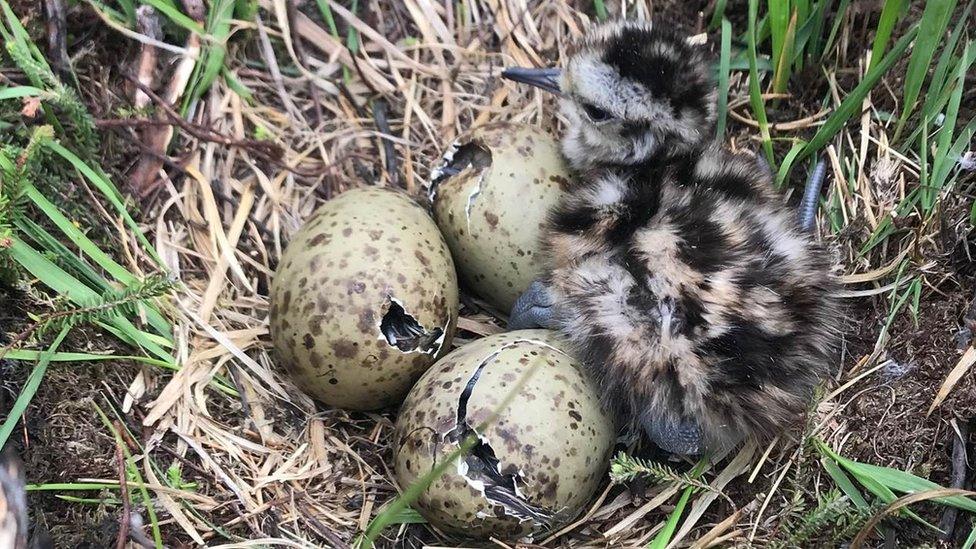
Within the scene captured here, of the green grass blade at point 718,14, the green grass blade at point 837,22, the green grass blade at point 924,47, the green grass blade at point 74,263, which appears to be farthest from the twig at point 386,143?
the green grass blade at point 924,47

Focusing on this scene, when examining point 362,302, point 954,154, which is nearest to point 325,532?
point 362,302

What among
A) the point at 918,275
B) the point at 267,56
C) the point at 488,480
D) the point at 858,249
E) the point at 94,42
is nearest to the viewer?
the point at 488,480

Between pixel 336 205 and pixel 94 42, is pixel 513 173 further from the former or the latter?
pixel 94 42

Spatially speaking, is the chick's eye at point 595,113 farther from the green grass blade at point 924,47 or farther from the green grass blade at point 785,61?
the green grass blade at point 924,47

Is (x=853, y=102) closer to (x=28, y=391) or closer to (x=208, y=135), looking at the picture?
(x=208, y=135)

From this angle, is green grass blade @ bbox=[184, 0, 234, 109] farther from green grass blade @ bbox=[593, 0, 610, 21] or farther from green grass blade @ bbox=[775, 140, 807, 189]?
green grass blade @ bbox=[775, 140, 807, 189]

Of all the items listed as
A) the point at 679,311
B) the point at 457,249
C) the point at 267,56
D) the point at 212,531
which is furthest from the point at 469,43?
the point at 212,531

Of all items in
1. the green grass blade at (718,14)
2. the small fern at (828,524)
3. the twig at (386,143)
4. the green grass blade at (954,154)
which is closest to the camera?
the small fern at (828,524)
